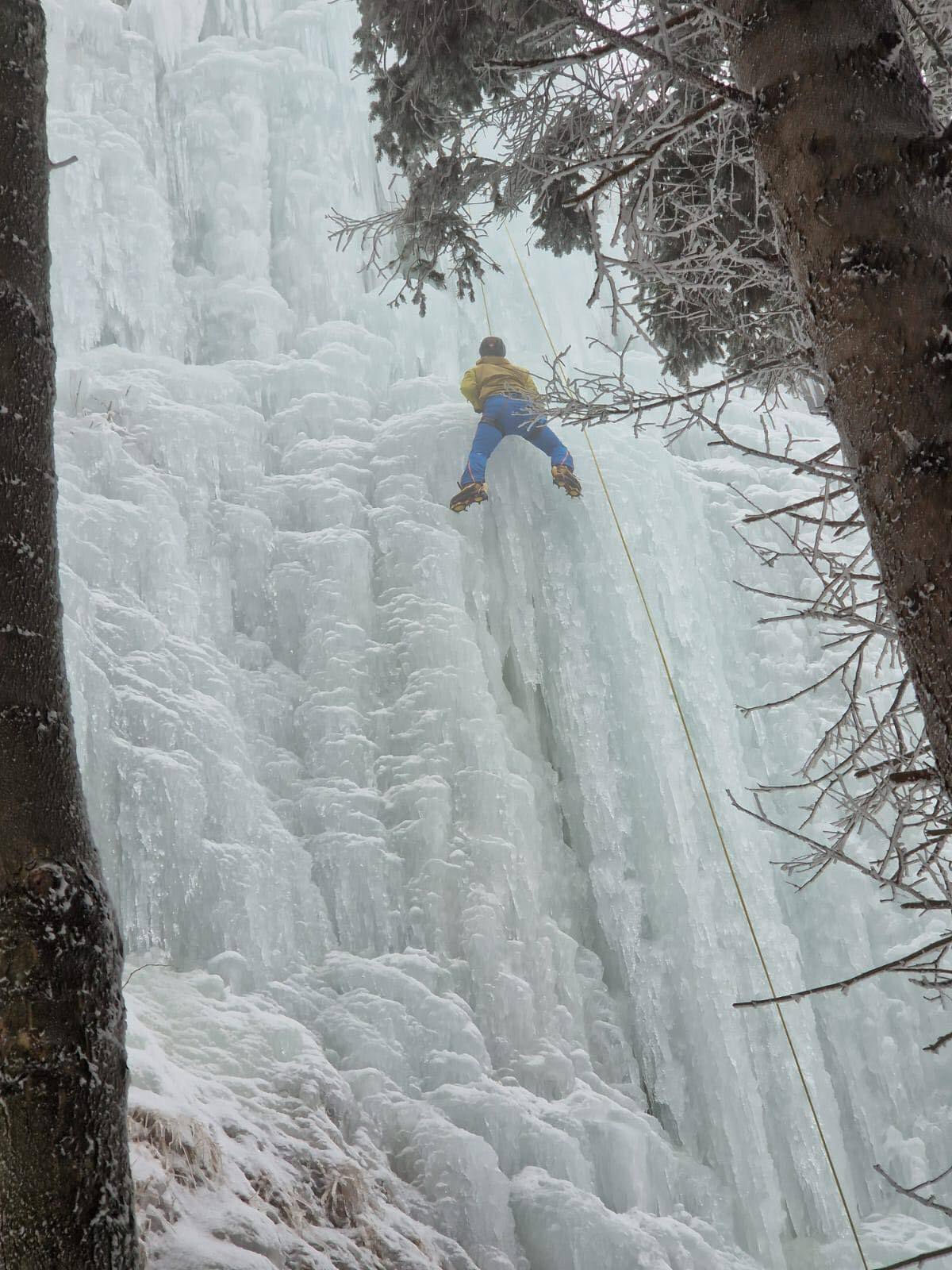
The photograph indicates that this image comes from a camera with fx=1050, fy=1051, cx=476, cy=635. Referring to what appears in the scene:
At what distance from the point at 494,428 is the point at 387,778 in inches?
84.9

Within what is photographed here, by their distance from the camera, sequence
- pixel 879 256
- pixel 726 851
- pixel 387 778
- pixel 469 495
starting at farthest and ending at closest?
1. pixel 469 495
2. pixel 726 851
3. pixel 387 778
4. pixel 879 256

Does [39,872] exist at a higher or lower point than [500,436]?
lower

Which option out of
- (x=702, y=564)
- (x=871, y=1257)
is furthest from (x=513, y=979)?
(x=702, y=564)

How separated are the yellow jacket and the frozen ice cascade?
0.23 meters

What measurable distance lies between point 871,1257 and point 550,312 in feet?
20.7

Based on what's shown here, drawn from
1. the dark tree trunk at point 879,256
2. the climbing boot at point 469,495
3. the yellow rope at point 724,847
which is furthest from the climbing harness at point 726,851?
the dark tree trunk at point 879,256

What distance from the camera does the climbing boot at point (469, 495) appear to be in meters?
5.90

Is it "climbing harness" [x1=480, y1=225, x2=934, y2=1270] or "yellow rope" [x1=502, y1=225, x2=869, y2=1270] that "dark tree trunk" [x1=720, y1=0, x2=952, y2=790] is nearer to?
"climbing harness" [x1=480, y1=225, x2=934, y2=1270]

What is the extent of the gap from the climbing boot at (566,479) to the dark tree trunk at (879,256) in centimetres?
518

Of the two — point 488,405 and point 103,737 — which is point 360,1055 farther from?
point 488,405

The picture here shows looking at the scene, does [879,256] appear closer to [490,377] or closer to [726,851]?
[726,851]

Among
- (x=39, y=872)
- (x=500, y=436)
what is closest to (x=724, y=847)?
(x=500, y=436)

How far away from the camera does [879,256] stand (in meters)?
0.72

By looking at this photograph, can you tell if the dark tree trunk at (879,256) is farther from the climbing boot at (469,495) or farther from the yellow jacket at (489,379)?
the yellow jacket at (489,379)
